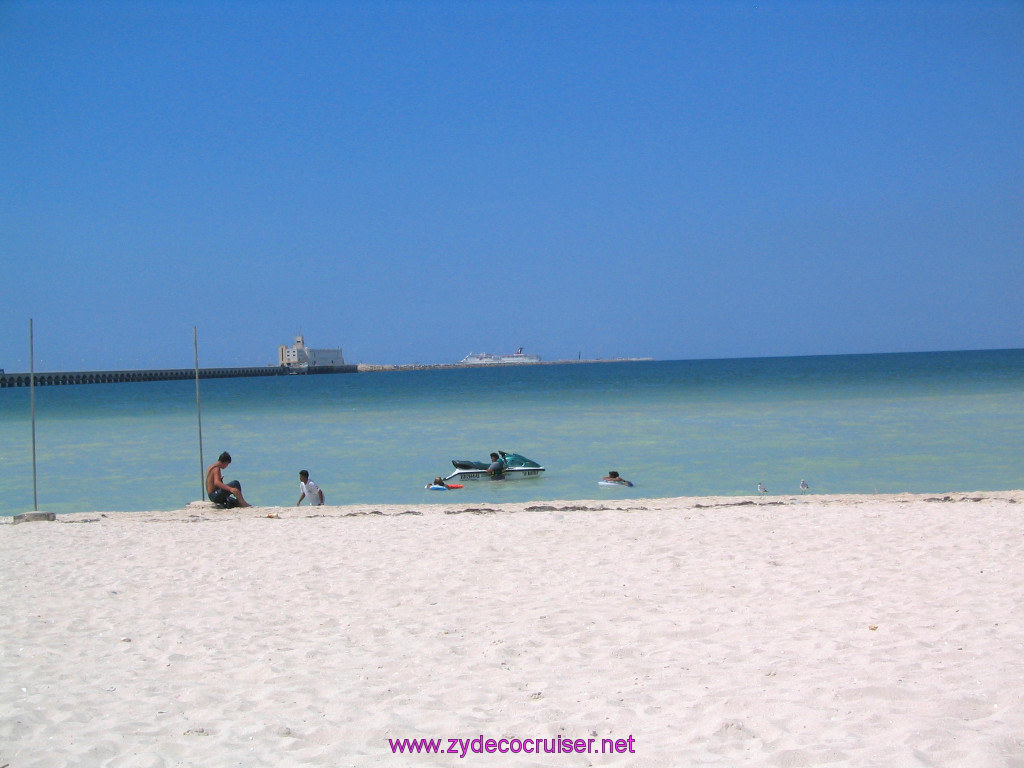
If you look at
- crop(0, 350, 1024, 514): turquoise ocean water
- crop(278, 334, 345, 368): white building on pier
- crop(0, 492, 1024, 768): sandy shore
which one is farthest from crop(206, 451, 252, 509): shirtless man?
crop(278, 334, 345, 368): white building on pier

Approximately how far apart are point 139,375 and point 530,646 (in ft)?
403

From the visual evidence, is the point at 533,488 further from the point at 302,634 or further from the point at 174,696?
the point at 174,696

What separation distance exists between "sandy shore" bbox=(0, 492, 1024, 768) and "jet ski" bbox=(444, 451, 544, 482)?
24.0 feet

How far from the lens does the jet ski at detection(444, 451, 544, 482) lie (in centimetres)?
1664

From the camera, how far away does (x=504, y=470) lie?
55.5 feet

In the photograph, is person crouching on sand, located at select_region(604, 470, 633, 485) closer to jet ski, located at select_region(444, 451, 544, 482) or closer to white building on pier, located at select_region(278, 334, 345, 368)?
jet ski, located at select_region(444, 451, 544, 482)

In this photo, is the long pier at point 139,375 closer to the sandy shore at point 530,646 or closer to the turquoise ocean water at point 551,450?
the turquoise ocean water at point 551,450

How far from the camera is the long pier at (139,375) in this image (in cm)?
10324

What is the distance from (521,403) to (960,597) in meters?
42.2

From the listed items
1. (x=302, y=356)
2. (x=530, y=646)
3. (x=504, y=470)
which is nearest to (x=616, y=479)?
(x=504, y=470)

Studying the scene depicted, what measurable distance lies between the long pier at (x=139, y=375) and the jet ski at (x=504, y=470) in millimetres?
74073

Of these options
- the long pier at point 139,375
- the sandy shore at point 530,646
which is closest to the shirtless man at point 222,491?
the sandy shore at point 530,646

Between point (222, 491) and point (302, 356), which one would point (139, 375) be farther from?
point (222, 491)

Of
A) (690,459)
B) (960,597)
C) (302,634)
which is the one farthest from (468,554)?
(690,459)
